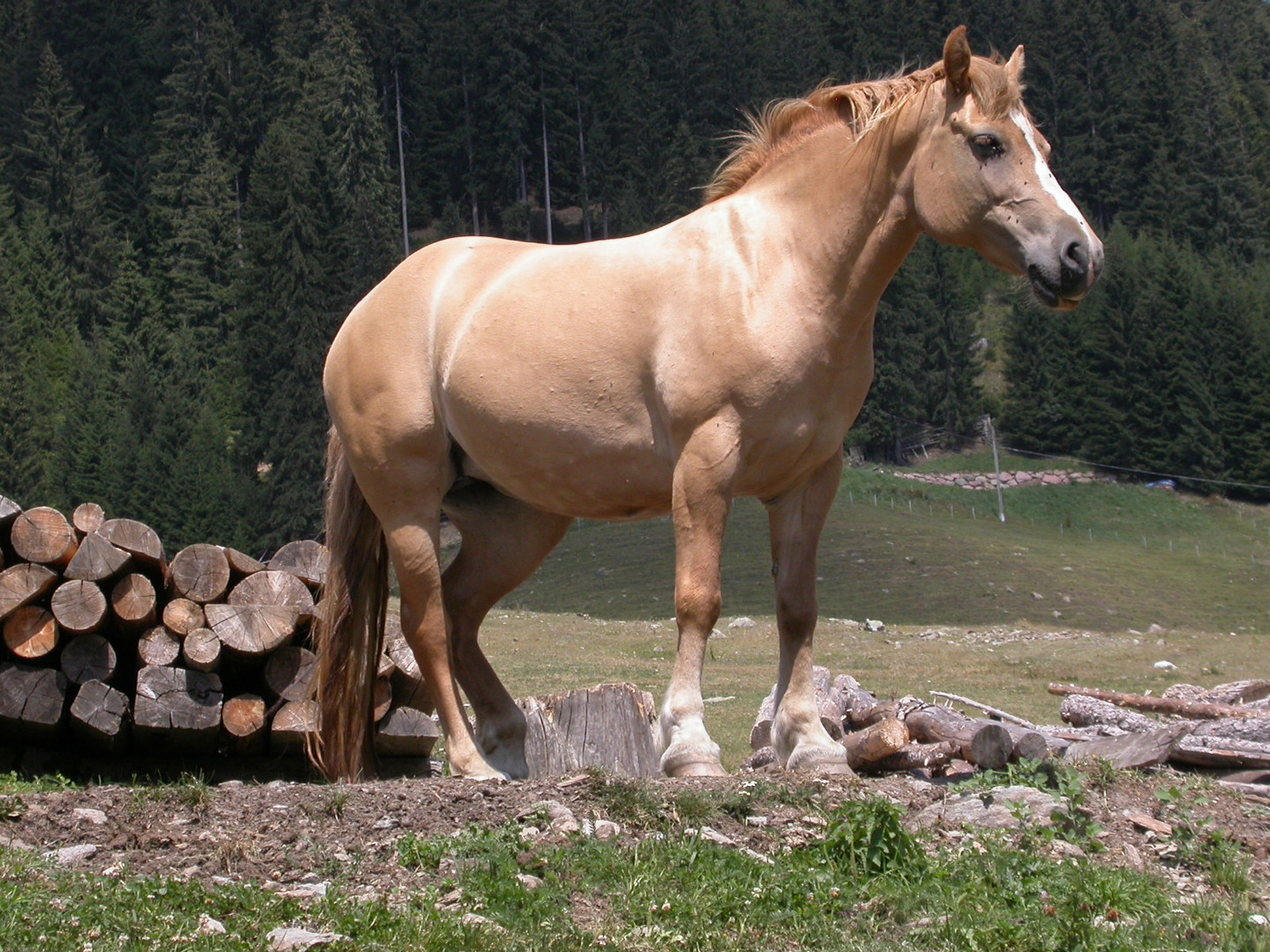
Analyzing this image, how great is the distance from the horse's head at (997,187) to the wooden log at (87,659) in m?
5.21

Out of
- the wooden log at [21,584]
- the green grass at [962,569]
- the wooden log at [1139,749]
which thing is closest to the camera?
the wooden log at [1139,749]

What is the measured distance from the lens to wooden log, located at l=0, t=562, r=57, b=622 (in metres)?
7.84

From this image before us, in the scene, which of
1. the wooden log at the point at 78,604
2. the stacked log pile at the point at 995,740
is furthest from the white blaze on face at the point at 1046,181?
the wooden log at the point at 78,604

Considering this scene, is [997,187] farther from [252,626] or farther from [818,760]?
[252,626]

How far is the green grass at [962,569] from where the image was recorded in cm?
2845

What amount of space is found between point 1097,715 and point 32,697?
21.7 feet

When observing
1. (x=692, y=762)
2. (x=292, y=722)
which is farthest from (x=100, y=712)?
(x=692, y=762)

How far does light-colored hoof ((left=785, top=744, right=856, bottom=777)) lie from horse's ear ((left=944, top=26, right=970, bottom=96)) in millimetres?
2764

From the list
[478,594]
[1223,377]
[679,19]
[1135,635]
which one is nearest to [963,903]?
[478,594]

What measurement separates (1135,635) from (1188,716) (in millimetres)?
14677

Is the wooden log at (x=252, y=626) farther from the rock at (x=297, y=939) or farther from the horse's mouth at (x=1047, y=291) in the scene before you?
the horse's mouth at (x=1047, y=291)

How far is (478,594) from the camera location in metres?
7.21

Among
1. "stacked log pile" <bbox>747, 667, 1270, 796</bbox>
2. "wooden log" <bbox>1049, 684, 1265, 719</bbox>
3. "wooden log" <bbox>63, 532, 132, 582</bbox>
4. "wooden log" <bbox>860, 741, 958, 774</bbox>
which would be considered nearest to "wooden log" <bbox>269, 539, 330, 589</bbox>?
"wooden log" <bbox>63, 532, 132, 582</bbox>

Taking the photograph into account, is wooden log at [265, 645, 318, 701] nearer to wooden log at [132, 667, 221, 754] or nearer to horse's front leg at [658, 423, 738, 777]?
wooden log at [132, 667, 221, 754]
